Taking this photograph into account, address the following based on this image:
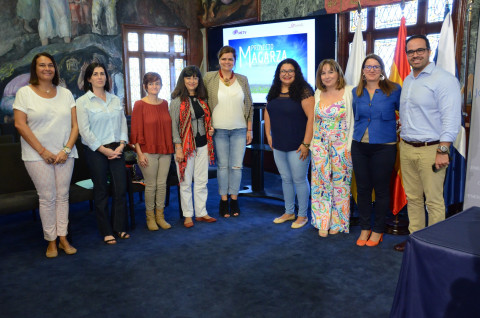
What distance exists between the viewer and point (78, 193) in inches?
145

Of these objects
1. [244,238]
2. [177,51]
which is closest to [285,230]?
[244,238]

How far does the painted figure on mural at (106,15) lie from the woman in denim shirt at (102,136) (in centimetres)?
443

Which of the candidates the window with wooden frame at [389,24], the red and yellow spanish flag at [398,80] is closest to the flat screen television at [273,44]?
the window with wooden frame at [389,24]

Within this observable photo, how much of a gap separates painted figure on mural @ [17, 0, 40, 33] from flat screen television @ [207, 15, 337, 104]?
125 inches

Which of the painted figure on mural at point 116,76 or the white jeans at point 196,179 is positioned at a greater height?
the painted figure on mural at point 116,76

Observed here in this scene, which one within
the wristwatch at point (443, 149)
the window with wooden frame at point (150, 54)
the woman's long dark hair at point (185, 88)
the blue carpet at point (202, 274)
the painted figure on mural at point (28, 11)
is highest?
the painted figure on mural at point (28, 11)

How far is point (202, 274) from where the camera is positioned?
286cm

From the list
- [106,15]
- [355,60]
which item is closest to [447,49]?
[355,60]

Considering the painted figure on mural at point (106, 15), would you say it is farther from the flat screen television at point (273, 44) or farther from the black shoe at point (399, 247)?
the black shoe at point (399, 247)

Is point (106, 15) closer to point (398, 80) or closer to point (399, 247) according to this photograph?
point (398, 80)

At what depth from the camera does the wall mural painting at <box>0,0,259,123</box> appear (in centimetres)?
671

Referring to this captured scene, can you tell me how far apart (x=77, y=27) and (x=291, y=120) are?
16.8 ft

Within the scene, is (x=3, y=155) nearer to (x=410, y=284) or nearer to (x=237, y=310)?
(x=237, y=310)

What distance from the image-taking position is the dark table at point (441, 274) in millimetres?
1368
